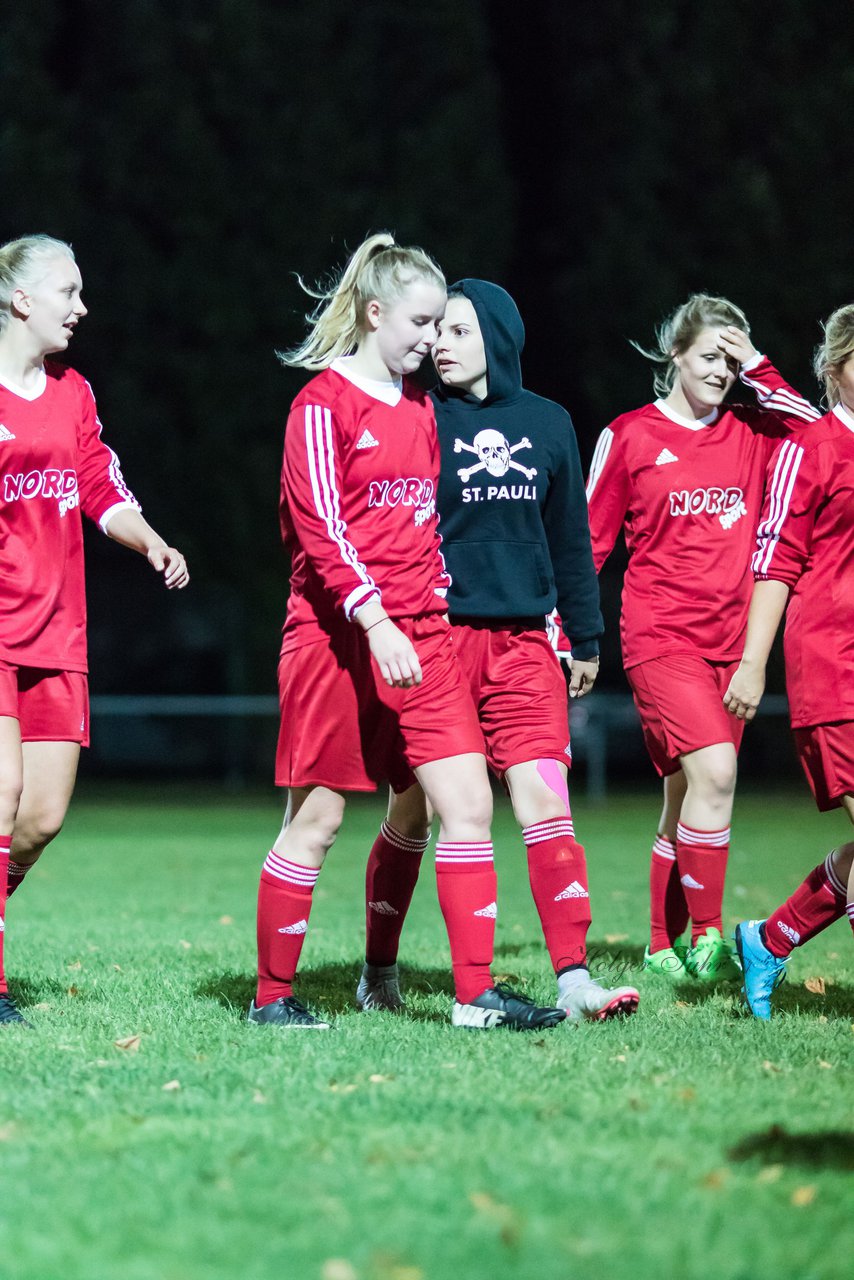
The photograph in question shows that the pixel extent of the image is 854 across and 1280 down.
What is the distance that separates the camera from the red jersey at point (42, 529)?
5.58 metres

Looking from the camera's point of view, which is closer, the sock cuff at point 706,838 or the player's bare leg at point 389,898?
the player's bare leg at point 389,898

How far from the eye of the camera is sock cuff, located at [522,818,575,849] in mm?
5645

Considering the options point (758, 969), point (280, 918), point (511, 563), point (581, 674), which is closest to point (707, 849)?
point (758, 969)

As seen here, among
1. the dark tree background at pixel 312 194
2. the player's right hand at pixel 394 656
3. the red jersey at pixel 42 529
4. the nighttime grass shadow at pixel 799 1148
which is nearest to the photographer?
the nighttime grass shadow at pixel 799 1148

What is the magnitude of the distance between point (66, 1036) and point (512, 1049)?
4.41ft

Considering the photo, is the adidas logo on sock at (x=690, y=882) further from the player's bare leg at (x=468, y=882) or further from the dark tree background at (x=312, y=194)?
the dark tree background at (x=312, y=194)

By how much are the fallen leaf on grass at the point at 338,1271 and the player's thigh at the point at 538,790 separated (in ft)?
8.78

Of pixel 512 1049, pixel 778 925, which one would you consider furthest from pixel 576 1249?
pixel 778 925

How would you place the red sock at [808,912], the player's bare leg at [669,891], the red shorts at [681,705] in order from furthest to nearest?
the player's bare leg at [669,891] < the red shorts at [681,705] < the red sock at [808,912]

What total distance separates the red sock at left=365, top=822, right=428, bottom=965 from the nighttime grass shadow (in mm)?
2203

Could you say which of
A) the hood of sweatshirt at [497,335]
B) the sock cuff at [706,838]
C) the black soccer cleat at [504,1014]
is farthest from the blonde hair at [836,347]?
the black soccer cleat at [504,1014]

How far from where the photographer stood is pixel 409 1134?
154 inches

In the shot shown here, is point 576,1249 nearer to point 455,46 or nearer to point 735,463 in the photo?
point 735,463

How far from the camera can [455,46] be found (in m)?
24.6
